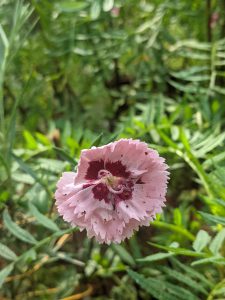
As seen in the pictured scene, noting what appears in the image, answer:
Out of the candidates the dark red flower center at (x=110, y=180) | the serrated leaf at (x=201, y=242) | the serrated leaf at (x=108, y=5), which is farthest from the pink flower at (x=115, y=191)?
the serrated leaf at (x=108, y=5)

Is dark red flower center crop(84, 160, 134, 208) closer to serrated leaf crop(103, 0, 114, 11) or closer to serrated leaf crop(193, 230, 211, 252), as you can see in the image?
serrated leaf crop(193, 230, 211, 252)

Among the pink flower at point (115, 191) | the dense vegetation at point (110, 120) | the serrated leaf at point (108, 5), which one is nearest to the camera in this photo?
the pink flower at point (115, 191)

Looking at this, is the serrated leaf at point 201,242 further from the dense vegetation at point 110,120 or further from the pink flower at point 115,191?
the pink flower at point 115,191

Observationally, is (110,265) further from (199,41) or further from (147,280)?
(199,41)

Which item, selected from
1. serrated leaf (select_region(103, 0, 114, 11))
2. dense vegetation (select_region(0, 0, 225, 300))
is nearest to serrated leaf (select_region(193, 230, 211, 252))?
dense vegetation (select_region(0, 0, 225, 300))

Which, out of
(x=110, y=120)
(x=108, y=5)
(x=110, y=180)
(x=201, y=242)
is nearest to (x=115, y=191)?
(x=110, y=180)

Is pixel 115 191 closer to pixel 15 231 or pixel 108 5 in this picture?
pixel 15 231

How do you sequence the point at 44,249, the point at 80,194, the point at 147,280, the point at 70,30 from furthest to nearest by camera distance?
the point at 70,30 < the point at 44,249 < the point at 147,280 < the point at 80,194

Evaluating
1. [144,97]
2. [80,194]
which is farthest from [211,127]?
[80,194]
